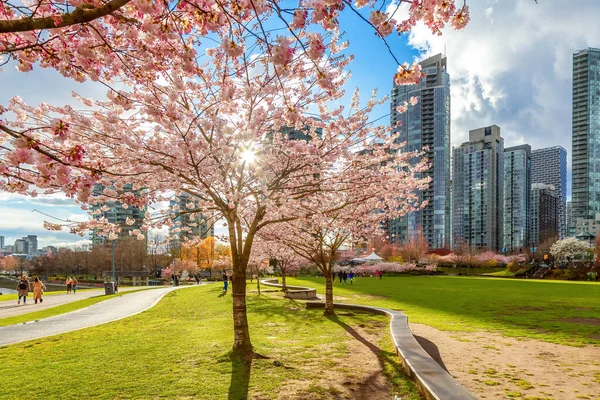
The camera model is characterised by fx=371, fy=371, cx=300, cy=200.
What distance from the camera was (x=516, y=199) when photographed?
138 m

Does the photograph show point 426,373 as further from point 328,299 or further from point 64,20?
point 328,299

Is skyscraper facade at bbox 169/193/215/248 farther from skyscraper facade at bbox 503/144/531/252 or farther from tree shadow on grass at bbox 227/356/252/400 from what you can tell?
skyscraper facade at bbox 503/144/531/252

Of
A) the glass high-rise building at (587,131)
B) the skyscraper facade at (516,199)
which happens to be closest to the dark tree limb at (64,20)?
the skyscraper facade at (516,199)

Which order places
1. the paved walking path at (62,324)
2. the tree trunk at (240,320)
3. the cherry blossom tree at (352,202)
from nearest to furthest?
the tree trunk at (240,320) → the cherry blossom tree at (352,202) → the paved walking path at (62,324)

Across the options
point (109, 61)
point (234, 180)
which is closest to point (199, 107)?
point (234, 180)

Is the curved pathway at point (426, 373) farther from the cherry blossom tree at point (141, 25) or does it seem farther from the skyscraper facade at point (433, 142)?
the skyscraper facade at point (433, 142)

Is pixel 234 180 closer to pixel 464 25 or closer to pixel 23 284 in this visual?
pixel 464 25

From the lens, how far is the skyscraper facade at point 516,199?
134625mm

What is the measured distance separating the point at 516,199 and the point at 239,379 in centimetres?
15475

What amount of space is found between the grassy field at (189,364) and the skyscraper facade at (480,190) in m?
128

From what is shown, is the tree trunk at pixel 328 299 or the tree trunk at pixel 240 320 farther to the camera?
the tree trunk at pixel 328 299

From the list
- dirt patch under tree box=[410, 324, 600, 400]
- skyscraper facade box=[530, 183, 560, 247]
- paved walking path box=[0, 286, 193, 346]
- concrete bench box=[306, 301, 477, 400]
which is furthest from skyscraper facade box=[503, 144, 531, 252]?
concrete bench box=[306, 301, 477, 400]

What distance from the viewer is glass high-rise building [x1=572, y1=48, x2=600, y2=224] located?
421 ft

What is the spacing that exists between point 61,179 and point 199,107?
409 centimetres
